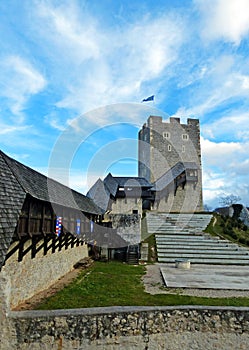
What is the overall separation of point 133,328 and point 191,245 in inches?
475

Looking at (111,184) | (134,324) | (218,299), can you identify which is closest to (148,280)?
(218,299)

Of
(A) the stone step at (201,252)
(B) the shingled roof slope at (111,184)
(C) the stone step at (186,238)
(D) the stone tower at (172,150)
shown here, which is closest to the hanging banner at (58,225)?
(A) the stone step at (201,252)

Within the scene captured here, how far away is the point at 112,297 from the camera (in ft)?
25.7

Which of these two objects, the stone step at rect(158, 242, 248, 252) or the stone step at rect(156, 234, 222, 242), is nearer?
the stone step at rect(158, 242, 248, 252)

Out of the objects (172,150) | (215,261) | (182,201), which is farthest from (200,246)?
(172,150)

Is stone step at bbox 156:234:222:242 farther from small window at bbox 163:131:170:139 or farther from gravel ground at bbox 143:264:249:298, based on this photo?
small window at bbox 163:131:170:139

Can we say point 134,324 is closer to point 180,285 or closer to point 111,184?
point 180,285

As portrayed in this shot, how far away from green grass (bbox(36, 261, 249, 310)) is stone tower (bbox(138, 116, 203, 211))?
24.2 metres

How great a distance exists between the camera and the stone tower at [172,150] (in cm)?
3384

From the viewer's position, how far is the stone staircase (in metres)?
15.1

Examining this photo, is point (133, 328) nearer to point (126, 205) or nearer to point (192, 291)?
point (192, 291)

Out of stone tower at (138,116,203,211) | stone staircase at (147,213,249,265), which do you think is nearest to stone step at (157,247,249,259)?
stone staircase at (147,213,249,265)

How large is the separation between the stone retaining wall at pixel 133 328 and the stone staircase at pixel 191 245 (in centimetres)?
794

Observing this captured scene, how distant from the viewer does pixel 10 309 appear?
6258 mm
